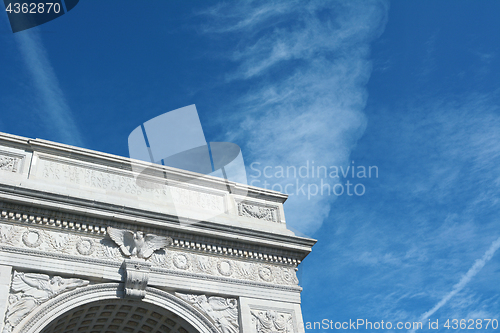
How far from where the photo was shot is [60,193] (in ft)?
55.9

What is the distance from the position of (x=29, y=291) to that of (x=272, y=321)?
799 cm

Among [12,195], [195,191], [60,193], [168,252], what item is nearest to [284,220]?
[195,191]

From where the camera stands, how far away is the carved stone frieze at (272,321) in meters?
18.3

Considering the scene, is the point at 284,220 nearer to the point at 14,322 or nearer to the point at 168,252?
the point at 168,252

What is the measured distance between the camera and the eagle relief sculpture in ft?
57.3

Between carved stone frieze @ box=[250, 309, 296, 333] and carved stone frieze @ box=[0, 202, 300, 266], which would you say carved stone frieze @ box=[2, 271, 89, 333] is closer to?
carved stone frieze @ box=[0, 202, 300, 266]

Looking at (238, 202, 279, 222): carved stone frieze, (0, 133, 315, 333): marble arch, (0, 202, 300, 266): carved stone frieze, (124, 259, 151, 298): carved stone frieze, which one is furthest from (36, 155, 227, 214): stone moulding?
(124, 259, 151, 298): carved stone frieze

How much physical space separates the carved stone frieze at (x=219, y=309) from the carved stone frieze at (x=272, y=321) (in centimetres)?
68

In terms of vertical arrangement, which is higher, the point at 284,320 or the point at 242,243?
the point at 242,243

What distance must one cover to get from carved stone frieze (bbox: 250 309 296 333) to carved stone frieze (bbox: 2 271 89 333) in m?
6.07

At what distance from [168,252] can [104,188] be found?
3197 mm

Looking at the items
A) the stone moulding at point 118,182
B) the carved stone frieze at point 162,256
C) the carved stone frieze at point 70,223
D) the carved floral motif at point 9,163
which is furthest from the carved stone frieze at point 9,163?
Result: the carved stone frieze at point 162,256

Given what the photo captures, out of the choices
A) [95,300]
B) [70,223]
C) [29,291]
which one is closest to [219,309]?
[95,300]

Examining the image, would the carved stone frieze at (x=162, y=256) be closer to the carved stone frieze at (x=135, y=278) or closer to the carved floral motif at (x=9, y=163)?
the carved stone frieze at (x=135, y=278)
